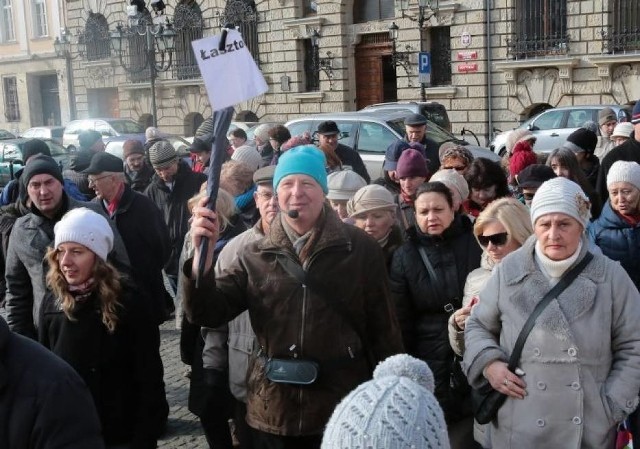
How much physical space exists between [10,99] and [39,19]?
4493 mm

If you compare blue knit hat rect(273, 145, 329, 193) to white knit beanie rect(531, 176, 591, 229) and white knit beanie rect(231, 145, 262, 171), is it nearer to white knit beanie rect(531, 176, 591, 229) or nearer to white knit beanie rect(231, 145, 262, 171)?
white knit beanie rect(531, 176, 591, 229)

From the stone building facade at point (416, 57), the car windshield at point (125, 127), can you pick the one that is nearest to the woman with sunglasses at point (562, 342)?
the stone building facade at point (416, 57)

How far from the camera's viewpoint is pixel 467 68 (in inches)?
931

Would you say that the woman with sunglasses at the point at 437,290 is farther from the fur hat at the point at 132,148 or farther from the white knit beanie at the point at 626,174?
the fur hat at the point at 132,148

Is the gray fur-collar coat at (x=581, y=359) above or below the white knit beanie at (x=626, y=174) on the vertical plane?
below

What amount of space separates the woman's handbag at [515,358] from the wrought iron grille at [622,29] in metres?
19.9

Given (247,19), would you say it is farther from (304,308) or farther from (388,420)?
(388,420)

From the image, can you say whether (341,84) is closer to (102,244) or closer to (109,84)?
(109,84)

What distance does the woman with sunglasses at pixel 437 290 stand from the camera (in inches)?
150

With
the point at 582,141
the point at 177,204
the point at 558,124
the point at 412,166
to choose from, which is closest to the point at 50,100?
the point at 558,124

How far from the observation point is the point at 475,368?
3264 mm

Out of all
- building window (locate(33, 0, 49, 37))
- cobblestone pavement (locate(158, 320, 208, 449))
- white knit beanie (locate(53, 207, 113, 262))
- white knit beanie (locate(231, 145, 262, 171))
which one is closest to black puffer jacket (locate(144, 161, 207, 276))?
white knit beanie (locate(231, 145, 262, 171))

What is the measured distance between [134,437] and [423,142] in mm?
6055

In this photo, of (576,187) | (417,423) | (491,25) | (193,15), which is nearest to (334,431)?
(417,423)
